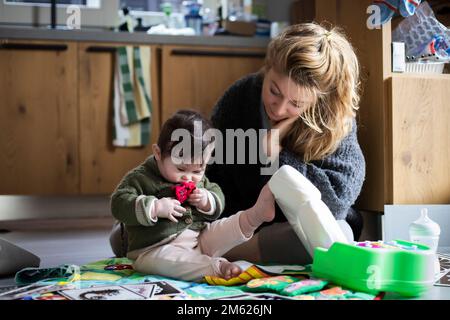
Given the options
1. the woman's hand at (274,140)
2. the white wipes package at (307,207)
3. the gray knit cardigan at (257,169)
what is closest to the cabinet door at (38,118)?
the gray knit cardigan at (257,169)

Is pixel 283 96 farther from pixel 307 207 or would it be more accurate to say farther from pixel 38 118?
pixel 38 118

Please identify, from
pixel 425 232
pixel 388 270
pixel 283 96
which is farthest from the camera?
pixel 425 232

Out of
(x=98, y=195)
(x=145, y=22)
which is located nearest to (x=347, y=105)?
(x=98, y=195)

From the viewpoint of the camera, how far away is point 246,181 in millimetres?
1574

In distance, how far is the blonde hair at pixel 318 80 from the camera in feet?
4.44

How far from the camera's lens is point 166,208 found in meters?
1.22

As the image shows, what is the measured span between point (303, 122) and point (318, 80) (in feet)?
0.49

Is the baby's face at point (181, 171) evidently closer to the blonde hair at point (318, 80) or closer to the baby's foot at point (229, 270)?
the baby's foot at point (229, 270)

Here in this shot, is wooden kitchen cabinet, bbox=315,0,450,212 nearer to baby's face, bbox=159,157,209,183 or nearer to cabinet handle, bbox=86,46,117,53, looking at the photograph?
baby's face, bbox=159,157,209,183

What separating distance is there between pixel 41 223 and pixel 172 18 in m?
1.21

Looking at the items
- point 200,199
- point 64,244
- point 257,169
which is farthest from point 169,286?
point 64,244

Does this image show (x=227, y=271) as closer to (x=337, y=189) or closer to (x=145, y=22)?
(x=337, y=189)

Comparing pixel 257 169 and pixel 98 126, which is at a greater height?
pixel 98 126
